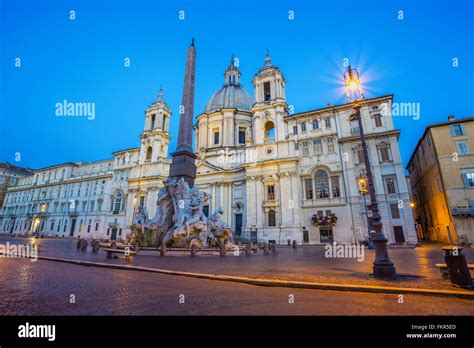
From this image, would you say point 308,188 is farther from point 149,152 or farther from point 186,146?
point 149,152

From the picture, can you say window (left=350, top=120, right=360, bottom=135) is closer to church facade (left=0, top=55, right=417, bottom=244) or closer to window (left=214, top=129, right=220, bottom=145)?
church facade (left=0, top=55, right=417, bottom=244)

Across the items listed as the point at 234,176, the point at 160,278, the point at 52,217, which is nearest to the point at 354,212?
the point at 234,176

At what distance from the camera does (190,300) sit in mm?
4387

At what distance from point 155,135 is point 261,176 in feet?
77.7

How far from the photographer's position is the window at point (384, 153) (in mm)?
27769

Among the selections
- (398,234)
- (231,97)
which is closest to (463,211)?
(398,234)

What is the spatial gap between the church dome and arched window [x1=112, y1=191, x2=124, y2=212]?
1002 inches

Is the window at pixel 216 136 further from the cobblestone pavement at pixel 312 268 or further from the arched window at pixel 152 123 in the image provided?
the cobblestone pavement at pixel 312 268

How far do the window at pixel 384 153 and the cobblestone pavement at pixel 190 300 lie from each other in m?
27.6

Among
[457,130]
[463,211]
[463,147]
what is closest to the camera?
[463,211]

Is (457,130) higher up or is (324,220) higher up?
(457,130)

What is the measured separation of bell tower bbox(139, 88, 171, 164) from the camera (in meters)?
43.8

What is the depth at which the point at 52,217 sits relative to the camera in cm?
4959

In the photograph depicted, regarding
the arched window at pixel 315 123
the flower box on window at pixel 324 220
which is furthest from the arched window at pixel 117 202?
the arched window at pixel 315 123
